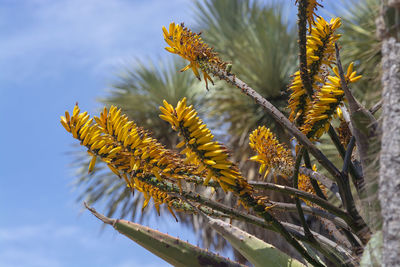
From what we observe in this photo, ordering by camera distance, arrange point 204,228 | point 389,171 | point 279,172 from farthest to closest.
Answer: point 204,228 < point 279,172 < point 389,171

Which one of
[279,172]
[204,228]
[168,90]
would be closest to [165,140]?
[168,90]

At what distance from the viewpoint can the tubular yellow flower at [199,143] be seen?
1411mm

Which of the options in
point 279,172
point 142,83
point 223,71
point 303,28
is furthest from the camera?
point 142,83

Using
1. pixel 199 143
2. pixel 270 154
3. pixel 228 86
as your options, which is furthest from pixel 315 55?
pixel 228 86

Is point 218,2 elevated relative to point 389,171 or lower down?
elevated

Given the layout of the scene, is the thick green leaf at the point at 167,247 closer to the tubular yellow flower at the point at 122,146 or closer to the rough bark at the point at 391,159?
the tubular yellow flower at the point at 122,146

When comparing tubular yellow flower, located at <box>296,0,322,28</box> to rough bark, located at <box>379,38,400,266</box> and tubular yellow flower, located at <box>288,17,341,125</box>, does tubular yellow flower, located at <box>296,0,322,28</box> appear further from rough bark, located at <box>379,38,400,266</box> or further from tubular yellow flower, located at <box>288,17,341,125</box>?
rough bark, located at <box>379,38,400,266</box>

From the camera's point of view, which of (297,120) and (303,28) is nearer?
(303,28)

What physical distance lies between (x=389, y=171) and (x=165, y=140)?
8.26 meters

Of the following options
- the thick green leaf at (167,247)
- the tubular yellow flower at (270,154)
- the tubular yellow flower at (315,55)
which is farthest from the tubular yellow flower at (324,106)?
the thick green leaf at (167,247)

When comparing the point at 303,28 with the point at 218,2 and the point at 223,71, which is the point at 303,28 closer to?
the point at 223,71

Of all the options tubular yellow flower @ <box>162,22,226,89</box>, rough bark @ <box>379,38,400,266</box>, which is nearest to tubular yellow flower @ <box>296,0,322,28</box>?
tubular yellow flower @ <box>162,22,226,89</box>

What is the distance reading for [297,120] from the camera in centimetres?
186

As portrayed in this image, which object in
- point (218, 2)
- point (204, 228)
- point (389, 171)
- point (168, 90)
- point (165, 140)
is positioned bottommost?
point (389, 171)
